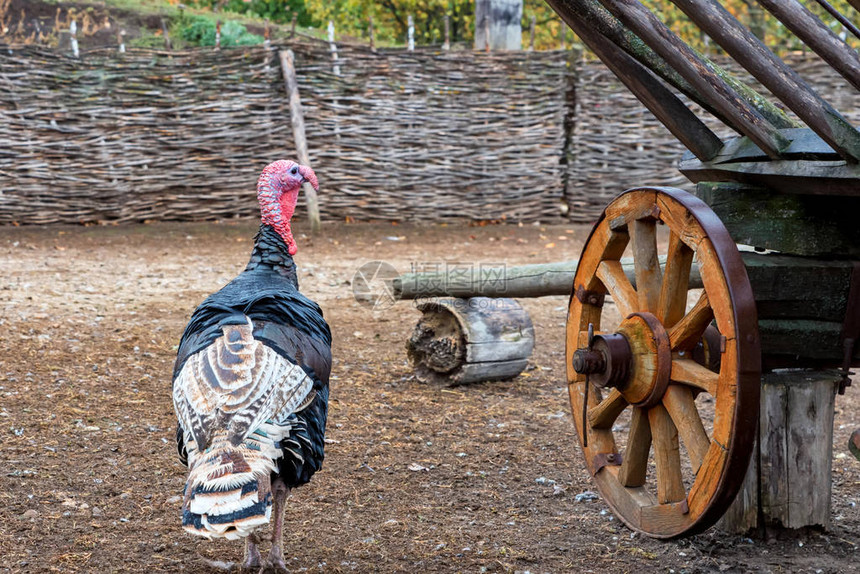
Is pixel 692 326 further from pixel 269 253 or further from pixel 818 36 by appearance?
pixel 269 253

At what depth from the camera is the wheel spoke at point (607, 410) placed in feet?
10.3

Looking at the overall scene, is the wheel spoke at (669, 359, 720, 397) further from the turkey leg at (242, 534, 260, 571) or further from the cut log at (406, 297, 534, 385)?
the cut log at (406, 297, 534, 385)

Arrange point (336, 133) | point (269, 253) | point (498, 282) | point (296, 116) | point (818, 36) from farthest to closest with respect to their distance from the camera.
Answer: point (336, 133)
point (296, 116)
point (498, 282)
point (269, 253)
point (818, 36)

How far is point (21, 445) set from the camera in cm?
413

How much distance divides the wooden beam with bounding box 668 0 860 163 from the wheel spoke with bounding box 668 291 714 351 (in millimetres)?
561

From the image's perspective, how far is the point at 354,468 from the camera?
13.4 feet

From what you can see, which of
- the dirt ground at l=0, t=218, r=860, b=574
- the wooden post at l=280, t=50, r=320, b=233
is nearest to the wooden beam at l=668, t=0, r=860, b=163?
the dirt ground at l=0, t=218, r=860, b=574

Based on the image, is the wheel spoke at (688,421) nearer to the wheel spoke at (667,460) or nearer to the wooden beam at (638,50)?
the wheel spoke at (667,460)

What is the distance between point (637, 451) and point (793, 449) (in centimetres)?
54

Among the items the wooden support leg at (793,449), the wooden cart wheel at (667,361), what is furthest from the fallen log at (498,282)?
the wooden support leg at (793,449)

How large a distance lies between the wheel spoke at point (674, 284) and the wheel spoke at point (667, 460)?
0.32m

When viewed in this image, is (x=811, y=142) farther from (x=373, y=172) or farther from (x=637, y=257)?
(x=373, y=172)

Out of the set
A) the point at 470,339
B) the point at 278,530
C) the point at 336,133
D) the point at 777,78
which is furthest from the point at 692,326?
the point at 336,133

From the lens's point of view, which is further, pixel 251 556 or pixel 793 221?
pixel 251 556
